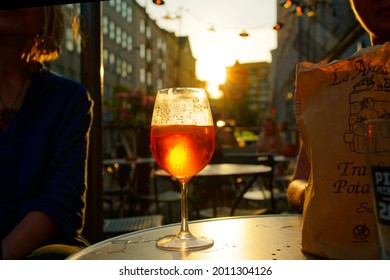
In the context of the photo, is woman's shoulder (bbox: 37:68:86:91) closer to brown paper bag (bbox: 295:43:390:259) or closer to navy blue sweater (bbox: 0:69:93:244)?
navy blue sweater (bbox: 0:69:93:244)

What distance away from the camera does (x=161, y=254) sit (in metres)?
0.57

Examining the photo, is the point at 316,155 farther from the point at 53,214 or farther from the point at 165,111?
the point at 53,214

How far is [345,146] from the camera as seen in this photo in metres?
0.47

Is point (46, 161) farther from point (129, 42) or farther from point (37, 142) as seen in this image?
point (129, 42)

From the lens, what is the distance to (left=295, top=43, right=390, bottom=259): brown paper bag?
468mm

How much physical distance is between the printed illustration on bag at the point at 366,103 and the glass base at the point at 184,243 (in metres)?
0.24

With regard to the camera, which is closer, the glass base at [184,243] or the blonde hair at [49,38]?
the glass base at [184,243]

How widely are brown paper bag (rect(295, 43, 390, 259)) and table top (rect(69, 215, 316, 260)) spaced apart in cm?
7

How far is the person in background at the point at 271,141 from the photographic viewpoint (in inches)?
222

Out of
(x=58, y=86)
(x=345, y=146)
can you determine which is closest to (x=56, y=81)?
(x=58, y=86)

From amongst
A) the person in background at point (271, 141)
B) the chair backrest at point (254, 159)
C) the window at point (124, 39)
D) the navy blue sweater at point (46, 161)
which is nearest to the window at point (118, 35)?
the window at point (124, 39)

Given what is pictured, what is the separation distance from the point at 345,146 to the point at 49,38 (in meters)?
0.93

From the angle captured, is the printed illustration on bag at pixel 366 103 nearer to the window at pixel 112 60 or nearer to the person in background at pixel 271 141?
the person in background at pixel 271 141
